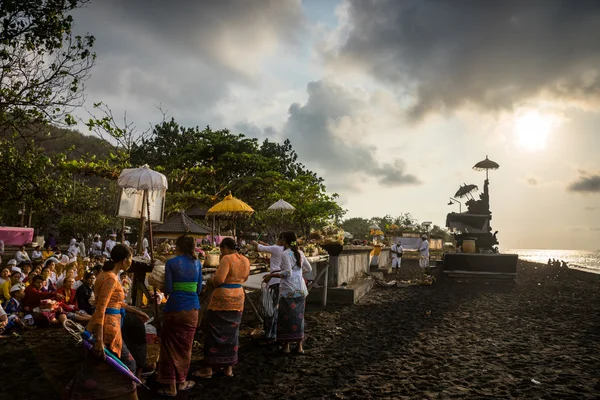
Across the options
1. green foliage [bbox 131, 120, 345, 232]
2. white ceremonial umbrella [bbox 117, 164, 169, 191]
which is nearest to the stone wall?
white ceremonial umbrella [bbox 117, 164, 169, 191]

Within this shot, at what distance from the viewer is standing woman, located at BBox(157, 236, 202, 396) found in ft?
15.5

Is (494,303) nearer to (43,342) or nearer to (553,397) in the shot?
(553,397)

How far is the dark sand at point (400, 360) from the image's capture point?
200 inches

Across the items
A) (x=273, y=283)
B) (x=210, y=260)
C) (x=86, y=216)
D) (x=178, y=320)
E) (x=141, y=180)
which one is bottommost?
(x=178, y=320)

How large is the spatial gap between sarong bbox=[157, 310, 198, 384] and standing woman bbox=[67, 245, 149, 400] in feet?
2.33

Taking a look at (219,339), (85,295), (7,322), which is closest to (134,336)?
(219,339)

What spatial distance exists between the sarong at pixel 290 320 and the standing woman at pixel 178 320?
2.17 metres

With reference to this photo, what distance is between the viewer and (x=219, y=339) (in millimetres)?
5363

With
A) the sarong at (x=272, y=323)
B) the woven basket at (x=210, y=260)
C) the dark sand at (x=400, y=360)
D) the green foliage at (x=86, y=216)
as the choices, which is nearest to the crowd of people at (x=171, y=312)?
the sarong at (x=272, y=323)

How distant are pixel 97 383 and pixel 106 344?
0.35 meters

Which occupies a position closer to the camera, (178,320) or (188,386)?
(178,320)

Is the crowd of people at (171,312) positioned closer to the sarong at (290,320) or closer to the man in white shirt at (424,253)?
the sarong at (290,320)

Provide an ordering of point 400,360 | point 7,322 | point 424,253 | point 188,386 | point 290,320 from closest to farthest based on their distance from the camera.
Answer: point 188,386 < point 400,360 < point 290,320 < point 7,322 < point 424,253

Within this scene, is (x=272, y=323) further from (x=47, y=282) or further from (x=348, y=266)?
(x=348, y=266)
